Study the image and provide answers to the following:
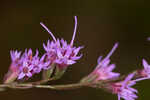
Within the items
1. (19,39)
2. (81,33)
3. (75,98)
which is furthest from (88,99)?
(19,39)

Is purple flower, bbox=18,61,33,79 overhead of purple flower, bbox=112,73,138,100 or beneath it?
overhead

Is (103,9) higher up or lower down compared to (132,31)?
higher up

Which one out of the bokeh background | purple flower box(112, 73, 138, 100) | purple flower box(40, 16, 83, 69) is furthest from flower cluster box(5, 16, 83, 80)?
the bokeh background

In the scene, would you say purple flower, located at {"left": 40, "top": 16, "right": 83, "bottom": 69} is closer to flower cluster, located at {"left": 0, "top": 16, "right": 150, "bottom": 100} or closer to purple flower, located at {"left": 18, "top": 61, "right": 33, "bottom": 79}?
flower cluster, located at {"left": 0, "top": 16, "right": 150, "bottom": 100}

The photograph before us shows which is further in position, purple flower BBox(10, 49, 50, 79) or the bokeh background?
the bokeh background

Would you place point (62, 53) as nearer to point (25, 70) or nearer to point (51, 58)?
point (51, 58)

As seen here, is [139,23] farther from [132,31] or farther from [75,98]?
[75,98]

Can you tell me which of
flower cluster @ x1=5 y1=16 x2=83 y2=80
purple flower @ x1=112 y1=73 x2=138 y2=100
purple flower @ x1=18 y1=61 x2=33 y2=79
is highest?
flower cluster @ x1=5 y1=16 x2=83 y2=80

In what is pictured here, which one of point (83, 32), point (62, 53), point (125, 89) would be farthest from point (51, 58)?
point (83, 32)

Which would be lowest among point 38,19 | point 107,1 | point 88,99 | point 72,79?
point 88,99
